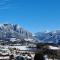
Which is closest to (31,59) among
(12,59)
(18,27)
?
(12,59)

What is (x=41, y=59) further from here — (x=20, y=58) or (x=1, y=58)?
(x=1, y=58)

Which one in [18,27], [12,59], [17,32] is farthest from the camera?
[18,27]

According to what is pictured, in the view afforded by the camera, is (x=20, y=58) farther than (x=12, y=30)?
No

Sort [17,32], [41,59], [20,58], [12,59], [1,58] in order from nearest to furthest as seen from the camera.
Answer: [41,59] < [20,58] < [12,59] < [1,58] < [17,32]

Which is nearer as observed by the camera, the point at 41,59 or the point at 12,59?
the point at 41,59

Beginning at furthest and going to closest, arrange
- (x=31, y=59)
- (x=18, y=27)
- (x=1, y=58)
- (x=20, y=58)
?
1. (x=18, y=27)
2. (x=1, y=58)
3. (x=31, y=59)
4. (x=20, y=58)

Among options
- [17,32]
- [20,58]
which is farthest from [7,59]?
[17,32]

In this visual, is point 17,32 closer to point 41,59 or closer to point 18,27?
point 18,27

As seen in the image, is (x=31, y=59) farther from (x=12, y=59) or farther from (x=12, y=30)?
(x=12, y=30)

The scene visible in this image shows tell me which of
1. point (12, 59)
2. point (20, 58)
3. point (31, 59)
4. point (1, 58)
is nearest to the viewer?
point (20, 58)
